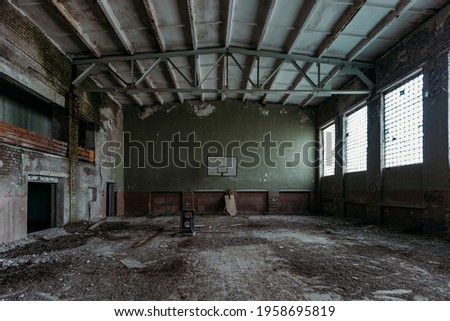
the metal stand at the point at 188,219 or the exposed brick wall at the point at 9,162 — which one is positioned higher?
the exposed brick wall at the point at 9,162

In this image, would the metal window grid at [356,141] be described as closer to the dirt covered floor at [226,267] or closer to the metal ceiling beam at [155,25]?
the dirt covered floor at [226,267]

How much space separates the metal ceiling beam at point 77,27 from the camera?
20.0 ft

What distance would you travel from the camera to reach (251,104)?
1331cm

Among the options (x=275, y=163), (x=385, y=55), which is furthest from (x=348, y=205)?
(x=385, y=55)

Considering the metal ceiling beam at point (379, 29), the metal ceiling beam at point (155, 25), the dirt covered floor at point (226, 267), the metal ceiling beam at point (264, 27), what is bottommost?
the dirt covered floor at point (226, 267)

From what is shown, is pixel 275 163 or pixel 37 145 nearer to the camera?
pixel 37 145

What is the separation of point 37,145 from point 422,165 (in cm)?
946

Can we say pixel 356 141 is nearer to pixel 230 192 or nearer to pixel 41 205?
pixel 230 192

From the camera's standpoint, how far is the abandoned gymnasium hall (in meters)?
3.76

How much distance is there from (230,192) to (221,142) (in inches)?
93.2

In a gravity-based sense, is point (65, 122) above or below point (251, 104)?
A: below

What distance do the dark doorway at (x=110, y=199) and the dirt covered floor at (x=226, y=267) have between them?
4.71 metres

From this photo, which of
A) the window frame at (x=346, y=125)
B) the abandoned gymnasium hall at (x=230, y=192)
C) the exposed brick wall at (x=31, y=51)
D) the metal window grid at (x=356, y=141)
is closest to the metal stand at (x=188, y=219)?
the abandoned gymnasium hall at (x=230, y=192)

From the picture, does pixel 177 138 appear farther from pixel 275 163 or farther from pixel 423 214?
pixel 423 214
